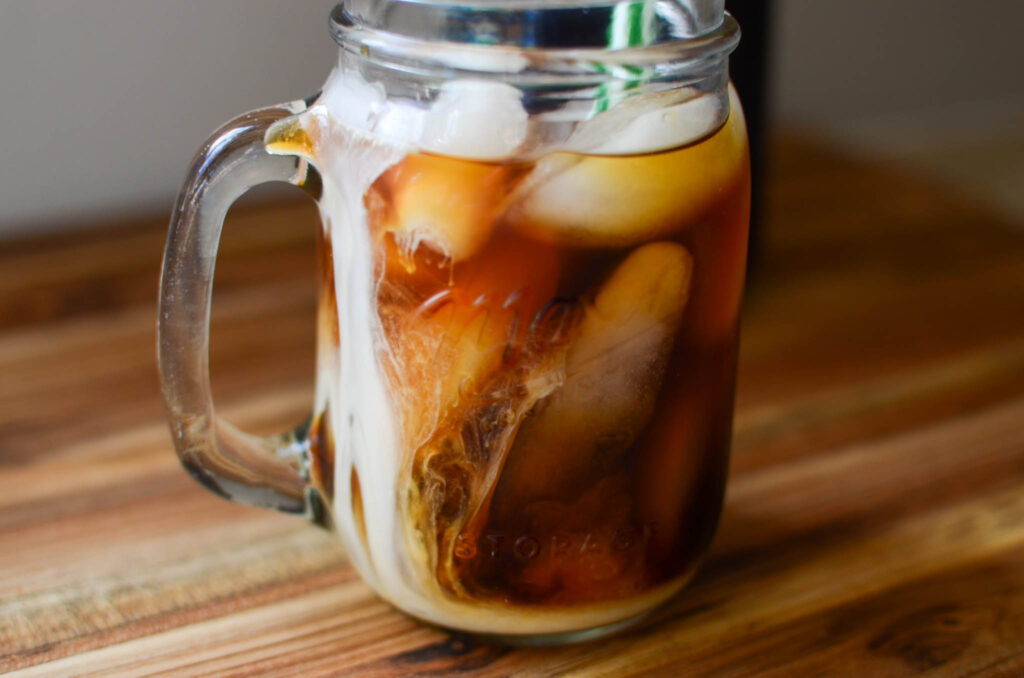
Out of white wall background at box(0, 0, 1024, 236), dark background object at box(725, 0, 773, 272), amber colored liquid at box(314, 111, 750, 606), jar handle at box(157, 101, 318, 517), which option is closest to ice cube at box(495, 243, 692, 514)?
amber colored liquid at box(314, 111, 750, 606)

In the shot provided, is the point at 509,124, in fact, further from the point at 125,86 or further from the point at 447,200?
the point at 125,86

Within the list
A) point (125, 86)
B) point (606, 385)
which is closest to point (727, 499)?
point (606, 385)

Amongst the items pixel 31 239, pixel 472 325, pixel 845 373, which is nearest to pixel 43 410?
pixel 31 239

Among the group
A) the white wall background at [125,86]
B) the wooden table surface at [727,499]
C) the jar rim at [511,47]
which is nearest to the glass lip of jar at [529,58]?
the jar rim at [511,47]

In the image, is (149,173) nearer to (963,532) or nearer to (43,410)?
(43,410)

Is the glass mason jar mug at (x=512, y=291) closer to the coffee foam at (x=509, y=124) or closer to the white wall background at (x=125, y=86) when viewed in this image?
the coffee foam at (x=509, y=124)

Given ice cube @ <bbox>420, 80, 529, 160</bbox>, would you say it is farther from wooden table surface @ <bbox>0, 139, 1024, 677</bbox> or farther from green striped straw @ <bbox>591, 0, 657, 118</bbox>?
wooden table surface @ <bbox>0, 139, 1024, 677</bbox>
